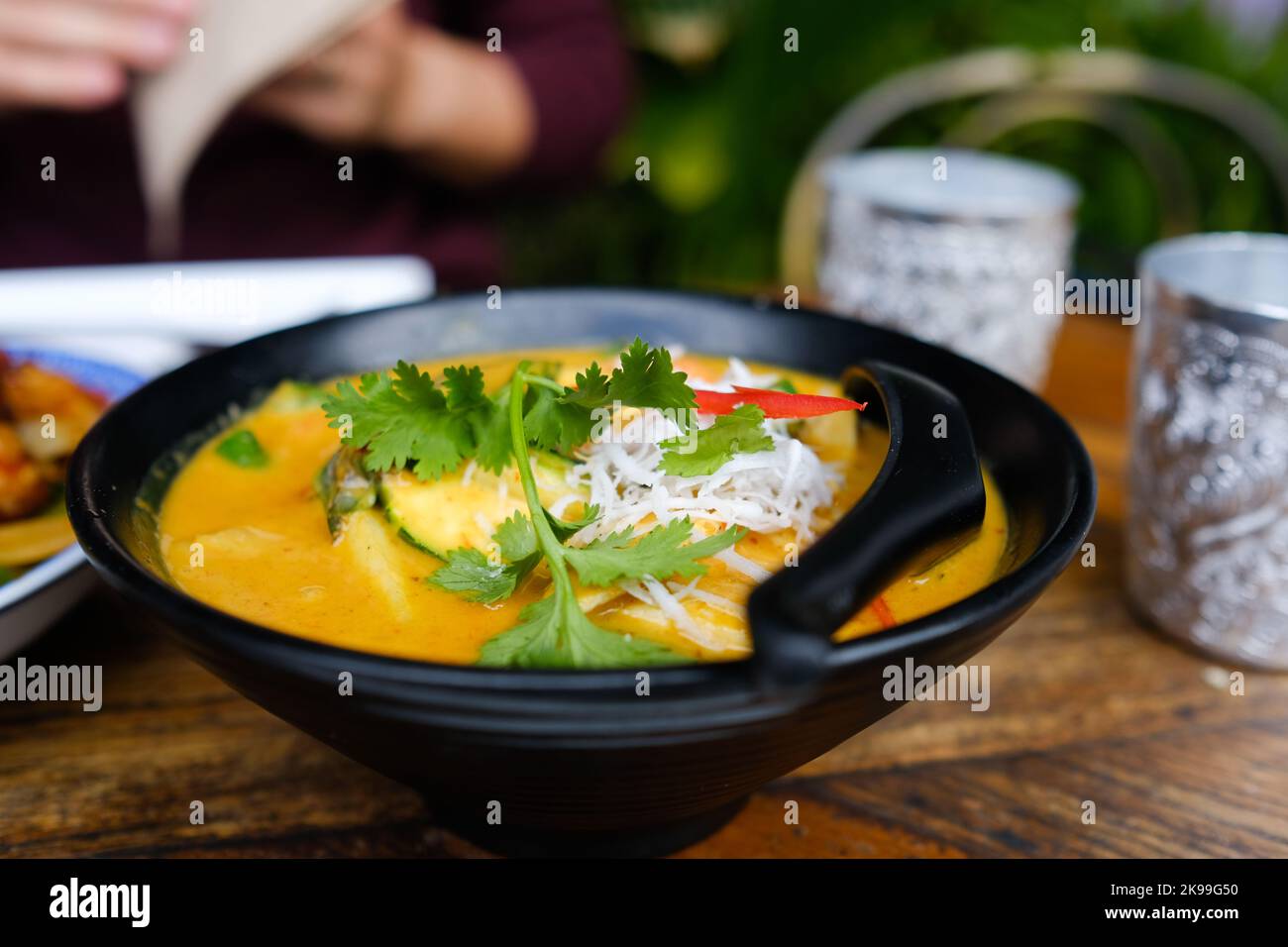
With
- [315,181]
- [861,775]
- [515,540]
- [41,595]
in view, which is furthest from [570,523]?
[315,181]

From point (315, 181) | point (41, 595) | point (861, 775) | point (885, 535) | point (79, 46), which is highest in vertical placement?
point (79, 46)

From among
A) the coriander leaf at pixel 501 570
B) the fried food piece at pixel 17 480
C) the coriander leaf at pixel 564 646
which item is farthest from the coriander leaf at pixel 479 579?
the fried food piece at pixel 17 480

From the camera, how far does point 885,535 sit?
0.98 m

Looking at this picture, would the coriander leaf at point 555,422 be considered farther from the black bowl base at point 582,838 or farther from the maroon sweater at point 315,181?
the maroon sweater at point 315,181

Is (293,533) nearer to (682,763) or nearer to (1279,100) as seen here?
(682,763)

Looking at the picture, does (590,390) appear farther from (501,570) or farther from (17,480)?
(17,480)

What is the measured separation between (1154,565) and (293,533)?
120cm

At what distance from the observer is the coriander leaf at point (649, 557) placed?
1.11m

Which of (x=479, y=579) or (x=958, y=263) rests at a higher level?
(x=958, y=263)

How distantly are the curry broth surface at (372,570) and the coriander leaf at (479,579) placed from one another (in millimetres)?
34

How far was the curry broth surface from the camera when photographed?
1.16 meters

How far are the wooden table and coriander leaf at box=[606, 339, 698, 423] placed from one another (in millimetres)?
479

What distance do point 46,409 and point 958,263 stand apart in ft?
5.42

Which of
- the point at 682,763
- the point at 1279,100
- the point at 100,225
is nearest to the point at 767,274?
the point at 1279,100
